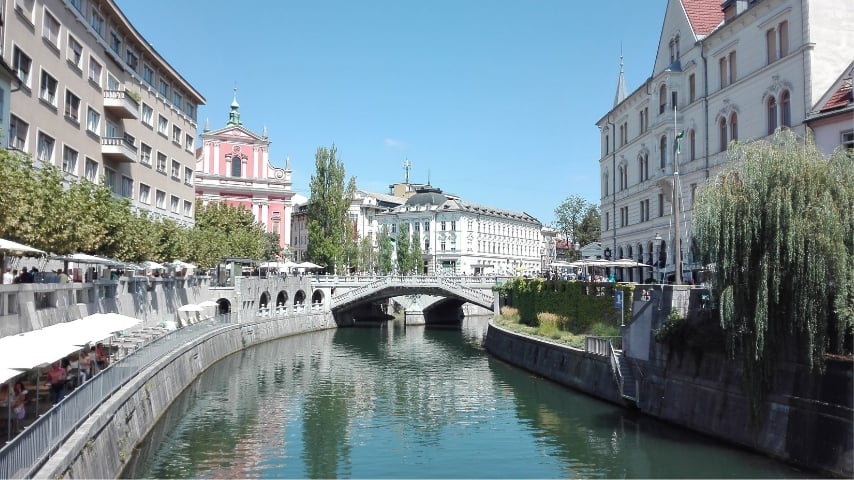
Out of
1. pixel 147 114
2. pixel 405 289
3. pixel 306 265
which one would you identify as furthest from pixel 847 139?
pixel 306 265

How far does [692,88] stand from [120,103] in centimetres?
3983

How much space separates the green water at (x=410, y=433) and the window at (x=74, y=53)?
2106cm

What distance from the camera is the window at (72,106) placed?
43.4m

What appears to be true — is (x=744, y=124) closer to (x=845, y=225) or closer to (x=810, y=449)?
(x=845, y=225)

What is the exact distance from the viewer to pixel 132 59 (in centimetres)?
5588

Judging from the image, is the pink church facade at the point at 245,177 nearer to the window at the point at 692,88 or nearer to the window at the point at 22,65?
the window at the point at 22,65

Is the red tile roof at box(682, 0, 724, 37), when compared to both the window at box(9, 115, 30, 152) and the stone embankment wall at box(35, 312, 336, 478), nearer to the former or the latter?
the stone embankment wall at box(35, 312, 336, 478)

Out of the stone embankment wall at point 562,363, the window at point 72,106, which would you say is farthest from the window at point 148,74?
the stone embankment wall at point 562,363

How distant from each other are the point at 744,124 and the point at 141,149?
1752 inches

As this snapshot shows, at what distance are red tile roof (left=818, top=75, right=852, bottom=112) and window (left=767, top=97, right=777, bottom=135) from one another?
3781 mm

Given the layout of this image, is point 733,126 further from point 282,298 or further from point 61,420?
point 282,298

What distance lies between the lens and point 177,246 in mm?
51062

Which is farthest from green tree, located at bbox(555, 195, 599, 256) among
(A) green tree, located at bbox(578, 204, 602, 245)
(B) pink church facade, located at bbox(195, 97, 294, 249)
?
(B) pink church facade, located at bbox(195, 97, 294, 249)

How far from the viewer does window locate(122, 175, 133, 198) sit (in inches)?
2122
